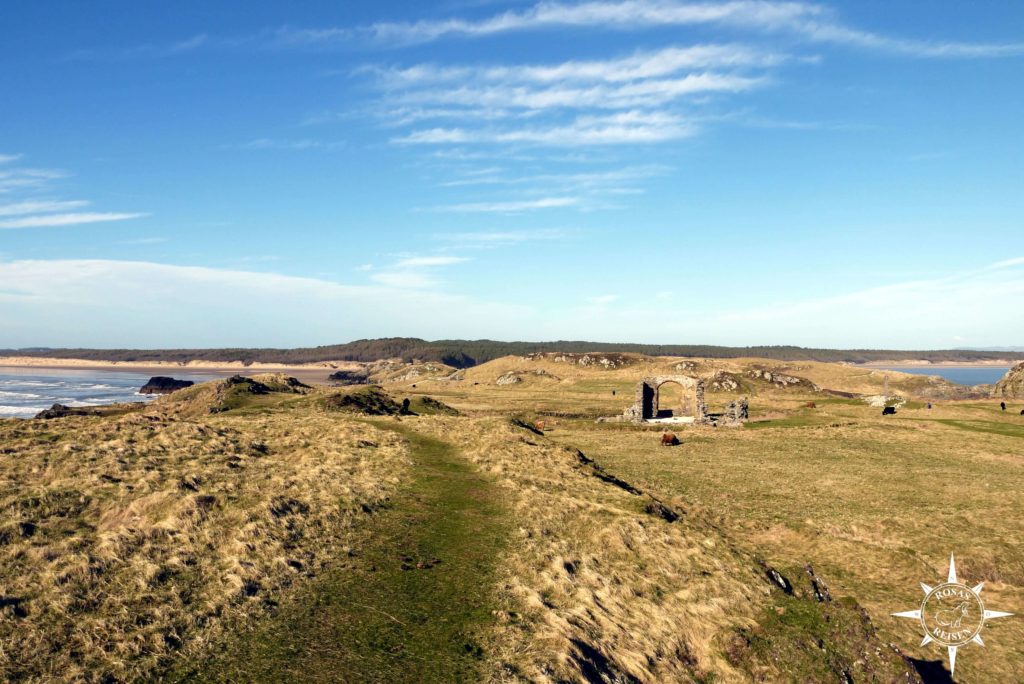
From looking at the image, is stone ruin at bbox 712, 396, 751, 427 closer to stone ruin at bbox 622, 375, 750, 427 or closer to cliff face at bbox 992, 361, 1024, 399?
stone ruin at bbox 622, 375, 750, 427

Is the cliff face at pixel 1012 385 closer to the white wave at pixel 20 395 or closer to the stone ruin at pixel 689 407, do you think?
the stone ruin at pixel 689 407

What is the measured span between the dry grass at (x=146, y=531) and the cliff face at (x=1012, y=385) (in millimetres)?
95037

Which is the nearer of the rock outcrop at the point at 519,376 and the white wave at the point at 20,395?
the white wave at the point at 20,395

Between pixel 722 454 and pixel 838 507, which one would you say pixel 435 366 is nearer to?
pixel 722 454

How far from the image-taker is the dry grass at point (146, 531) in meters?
10.1

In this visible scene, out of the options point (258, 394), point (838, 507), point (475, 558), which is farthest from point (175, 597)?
point (258, 394)

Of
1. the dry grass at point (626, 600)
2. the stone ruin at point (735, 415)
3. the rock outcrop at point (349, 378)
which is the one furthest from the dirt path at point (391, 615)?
the rock outcrop at point (349, 378)

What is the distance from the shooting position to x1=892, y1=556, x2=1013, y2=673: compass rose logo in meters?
16.5

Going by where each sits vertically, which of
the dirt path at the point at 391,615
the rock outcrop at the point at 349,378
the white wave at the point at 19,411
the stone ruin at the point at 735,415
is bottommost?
the rock outcrop at the point at 349,378

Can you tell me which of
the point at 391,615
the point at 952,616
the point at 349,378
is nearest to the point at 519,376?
the point at 349,378

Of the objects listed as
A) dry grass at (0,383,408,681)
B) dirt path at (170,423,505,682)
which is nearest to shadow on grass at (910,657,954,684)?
dirt path at (170,423,505,682)

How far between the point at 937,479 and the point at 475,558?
3005 centimetres

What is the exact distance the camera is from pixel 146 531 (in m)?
14.7

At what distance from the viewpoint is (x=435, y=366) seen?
160250 mm
